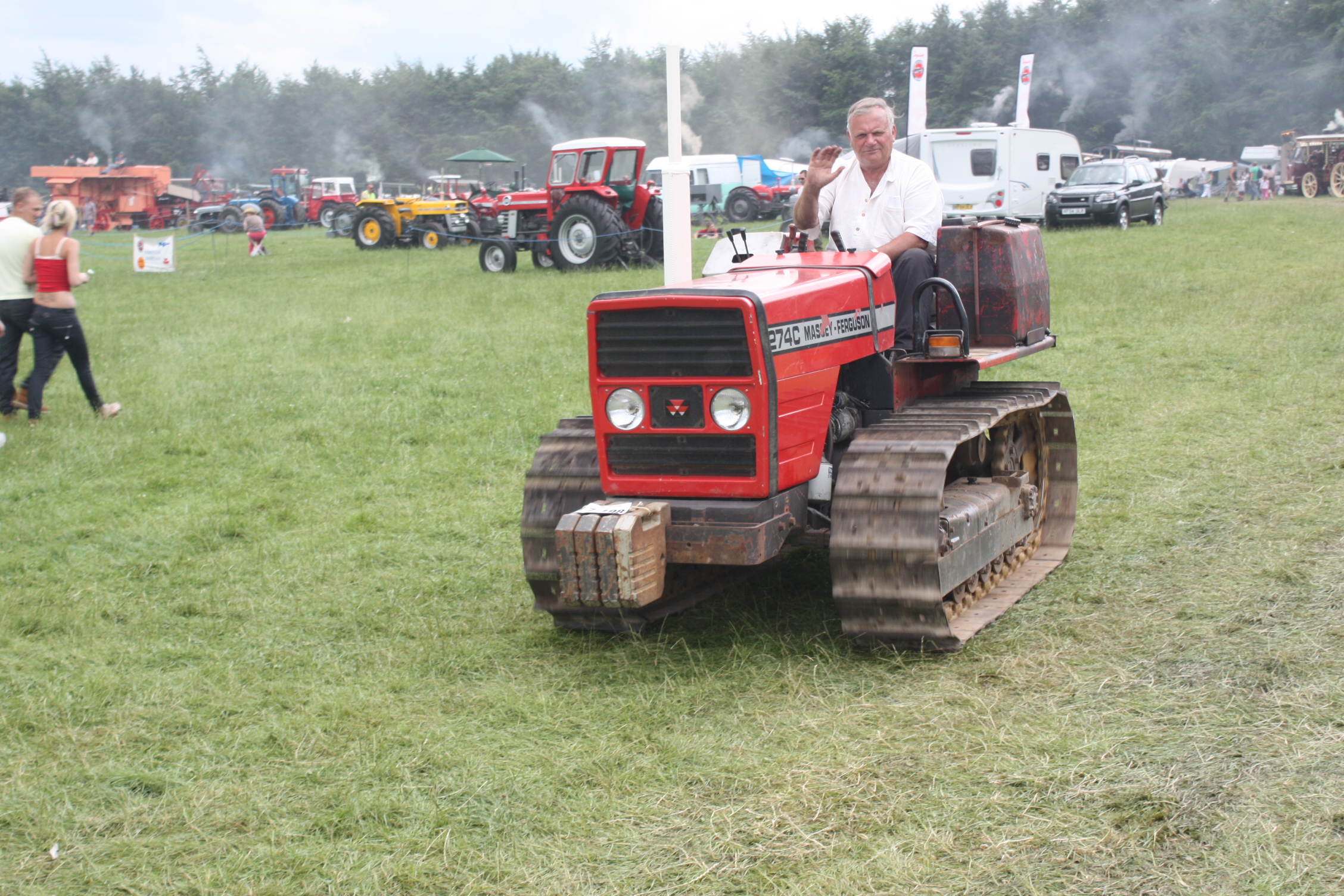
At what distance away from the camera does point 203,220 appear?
43750 mm

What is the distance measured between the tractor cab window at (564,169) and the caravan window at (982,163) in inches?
378

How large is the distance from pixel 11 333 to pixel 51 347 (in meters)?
0.31

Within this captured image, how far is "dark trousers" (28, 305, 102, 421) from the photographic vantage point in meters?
9.45

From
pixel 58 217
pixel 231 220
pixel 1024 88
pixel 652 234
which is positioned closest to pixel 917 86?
pixel 1024 88

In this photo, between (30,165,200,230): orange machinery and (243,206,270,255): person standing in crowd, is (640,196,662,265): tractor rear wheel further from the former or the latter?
(30,165,200,230): orange machinery

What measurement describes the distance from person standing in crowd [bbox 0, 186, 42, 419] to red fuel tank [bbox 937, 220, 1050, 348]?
281 inches

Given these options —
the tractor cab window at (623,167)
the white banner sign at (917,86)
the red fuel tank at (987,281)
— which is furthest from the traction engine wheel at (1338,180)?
the red fuel tank at (987,281)

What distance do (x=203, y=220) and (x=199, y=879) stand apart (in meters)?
44.3

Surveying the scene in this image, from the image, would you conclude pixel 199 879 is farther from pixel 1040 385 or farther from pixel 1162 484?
pixel 1162 484

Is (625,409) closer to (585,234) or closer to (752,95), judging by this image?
(585,234)

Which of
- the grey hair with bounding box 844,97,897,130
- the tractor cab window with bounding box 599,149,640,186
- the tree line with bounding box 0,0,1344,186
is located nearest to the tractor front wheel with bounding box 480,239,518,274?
the tractor cab window with bounding box 599,149,640,186

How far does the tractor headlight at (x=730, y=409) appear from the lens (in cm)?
443

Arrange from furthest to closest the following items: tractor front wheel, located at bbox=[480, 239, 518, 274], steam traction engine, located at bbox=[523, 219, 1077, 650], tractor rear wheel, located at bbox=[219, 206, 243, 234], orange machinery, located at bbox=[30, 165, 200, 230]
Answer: orange machinery, located at bbox=[30, 165, 200, 230], tractor rear wheel, located at bbox=[219, 206, 243, 234], tractor front wheel, located at bbox=[480, 239, 518, 274], steam traction engine, located at bbox=[523, 219, 1077, 650]

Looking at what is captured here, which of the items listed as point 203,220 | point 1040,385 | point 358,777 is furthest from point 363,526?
point 203,220
